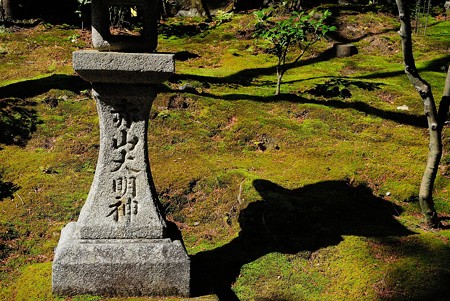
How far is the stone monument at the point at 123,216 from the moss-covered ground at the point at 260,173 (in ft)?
1.03

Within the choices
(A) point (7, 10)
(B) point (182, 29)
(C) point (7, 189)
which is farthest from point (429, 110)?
(A) point (7, 10)

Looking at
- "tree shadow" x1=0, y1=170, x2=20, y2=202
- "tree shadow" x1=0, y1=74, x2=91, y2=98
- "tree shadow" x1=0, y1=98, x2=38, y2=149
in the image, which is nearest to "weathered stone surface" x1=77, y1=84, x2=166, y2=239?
"tree shadow" x1=0, y1=170, x2=20, y2=202

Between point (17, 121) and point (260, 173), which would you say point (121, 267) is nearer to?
point (260, 173)

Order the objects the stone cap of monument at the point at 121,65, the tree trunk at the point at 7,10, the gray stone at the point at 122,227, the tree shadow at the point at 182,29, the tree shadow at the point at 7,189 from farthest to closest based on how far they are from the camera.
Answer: the tree shadow at the point at 182,29
the tree trunk at the point at 7,10
the tree shadow at the point at 7,189
the gray stone at the point at 122,227
the stone cap of monument at the point at 121,65

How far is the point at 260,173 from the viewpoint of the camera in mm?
6520

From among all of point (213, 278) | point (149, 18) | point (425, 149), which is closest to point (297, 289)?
point (213, 278)

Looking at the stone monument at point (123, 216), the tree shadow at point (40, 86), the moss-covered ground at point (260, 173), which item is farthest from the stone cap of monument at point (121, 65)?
the tree shadow at point (40, 86)

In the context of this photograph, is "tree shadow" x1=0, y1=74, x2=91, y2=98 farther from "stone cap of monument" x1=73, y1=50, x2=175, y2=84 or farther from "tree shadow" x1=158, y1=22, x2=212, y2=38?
"stone cap of monument" x1=73, y1=50, x2=175, y2=84

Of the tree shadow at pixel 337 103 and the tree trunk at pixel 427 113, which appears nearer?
the tree trunk at pixel 427 113

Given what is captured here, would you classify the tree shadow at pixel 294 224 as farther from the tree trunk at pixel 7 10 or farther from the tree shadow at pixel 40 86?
the tree trunk at pixel 7 10

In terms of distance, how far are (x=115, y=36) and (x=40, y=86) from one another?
522cm

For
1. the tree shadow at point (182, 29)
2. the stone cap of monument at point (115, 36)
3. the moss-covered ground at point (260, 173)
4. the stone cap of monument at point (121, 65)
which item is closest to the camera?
the stone cap of monument at point (121, 65)

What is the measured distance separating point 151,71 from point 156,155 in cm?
331

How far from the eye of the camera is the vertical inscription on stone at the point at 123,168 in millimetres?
3949
